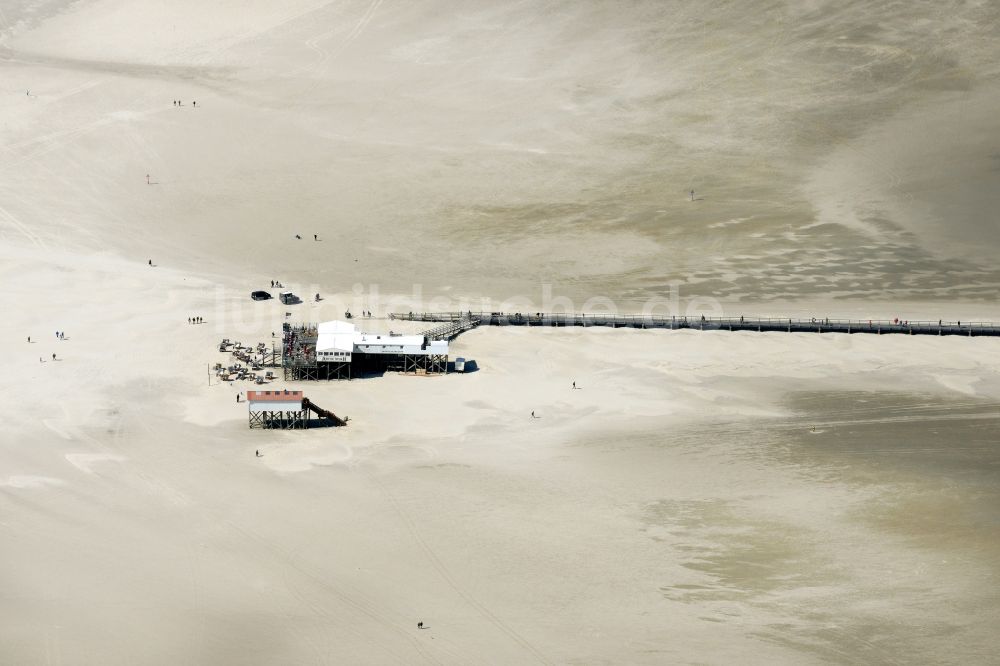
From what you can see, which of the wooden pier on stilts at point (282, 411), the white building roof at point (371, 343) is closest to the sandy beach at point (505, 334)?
the wooden pier on stilts at point (282, 411)

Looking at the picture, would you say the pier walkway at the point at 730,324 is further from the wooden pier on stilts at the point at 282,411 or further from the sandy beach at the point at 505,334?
the wooden pier on stilts at the point at 282,411

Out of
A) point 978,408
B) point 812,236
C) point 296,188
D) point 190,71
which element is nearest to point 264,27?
point 190,71

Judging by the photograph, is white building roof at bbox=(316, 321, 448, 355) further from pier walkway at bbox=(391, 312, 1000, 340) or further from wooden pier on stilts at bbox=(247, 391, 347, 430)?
pier walkway at bbox=(391, 312, 1000, 340)

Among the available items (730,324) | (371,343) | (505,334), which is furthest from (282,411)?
(730,324)

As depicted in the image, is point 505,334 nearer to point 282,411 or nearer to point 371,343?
point 371,343

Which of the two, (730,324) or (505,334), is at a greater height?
(730,324)

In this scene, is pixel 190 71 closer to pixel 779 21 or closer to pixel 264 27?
pixel 264 27

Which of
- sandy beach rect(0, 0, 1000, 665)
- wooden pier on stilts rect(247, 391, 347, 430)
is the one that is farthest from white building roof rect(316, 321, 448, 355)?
wooden pier on stilts rect(247, 391, 347, 430)

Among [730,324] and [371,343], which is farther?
[730,324]
